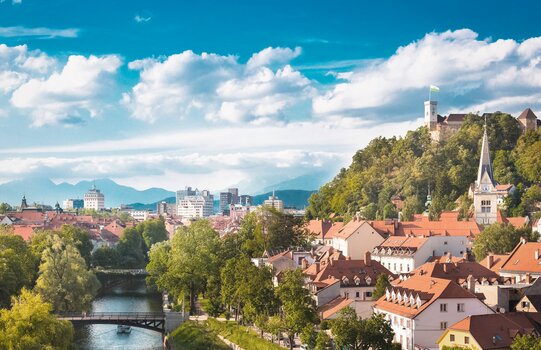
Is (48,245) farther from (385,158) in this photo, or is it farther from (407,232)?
(385,158)

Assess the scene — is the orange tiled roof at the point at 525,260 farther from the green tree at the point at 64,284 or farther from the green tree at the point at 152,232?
the green tree at the point at 152,232

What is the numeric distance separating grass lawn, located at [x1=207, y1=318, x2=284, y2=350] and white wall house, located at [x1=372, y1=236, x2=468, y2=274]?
61.8 feet

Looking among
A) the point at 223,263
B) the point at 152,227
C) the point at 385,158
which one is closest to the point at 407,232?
the point at 223,263

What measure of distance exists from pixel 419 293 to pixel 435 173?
7173 centimetres

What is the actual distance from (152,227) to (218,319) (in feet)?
300

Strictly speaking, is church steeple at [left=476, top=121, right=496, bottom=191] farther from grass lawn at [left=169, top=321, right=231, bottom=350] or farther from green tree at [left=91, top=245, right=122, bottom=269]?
green tree at [left=91, top=245, right=122, bottom=269]

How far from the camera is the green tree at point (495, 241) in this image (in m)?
76.9

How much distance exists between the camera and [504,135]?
130 meters

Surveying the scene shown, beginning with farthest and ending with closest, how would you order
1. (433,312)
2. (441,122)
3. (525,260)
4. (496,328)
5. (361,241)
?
→ (441,122) < (361,241) < (525,260) < (433,312) < (496,328)

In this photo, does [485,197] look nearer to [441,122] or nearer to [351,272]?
[441,122]

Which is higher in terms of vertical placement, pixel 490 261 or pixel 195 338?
pixel 490 261

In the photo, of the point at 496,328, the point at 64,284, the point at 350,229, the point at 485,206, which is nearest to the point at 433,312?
the point at 496,328

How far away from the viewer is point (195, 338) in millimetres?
63938

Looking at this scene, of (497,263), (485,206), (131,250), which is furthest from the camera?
(131,250)
